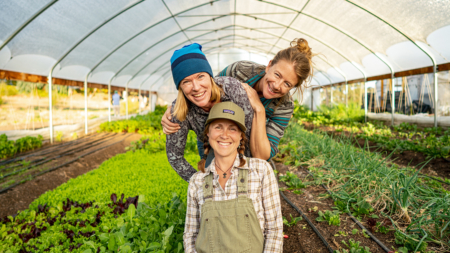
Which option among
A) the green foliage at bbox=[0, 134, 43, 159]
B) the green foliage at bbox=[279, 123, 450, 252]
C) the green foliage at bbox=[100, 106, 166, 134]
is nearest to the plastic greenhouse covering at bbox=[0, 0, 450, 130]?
the green foliage at bbox=[0, 134, 43, 159]

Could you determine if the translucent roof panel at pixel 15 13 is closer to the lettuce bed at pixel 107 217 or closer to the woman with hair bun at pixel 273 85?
the lettuce bed at pixel 107 217

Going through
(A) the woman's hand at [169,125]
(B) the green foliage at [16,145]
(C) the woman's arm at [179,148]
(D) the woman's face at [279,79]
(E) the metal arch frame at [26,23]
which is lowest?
(B) the green foliage at [16,145]

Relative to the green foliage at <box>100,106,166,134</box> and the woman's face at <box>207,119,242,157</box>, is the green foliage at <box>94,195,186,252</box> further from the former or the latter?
the green foliage at <box>100,106,166,134</box>

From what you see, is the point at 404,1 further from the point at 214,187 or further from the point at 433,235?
the point at 214,187

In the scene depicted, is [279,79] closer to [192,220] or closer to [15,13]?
[192,220]

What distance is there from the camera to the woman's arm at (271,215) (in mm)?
1431

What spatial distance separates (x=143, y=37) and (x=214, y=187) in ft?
27.6

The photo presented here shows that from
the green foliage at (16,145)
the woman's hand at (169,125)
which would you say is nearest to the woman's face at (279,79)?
the woman's hand at (169,125)

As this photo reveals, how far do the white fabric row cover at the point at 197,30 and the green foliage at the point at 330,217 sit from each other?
16.5 ft

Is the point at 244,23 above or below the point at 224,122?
above

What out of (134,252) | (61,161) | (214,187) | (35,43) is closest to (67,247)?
(134,252)

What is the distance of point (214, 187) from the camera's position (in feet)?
4.89

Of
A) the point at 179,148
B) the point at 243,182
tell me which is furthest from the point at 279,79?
the point at 179,148

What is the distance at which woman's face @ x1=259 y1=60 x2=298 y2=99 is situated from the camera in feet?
5.57
